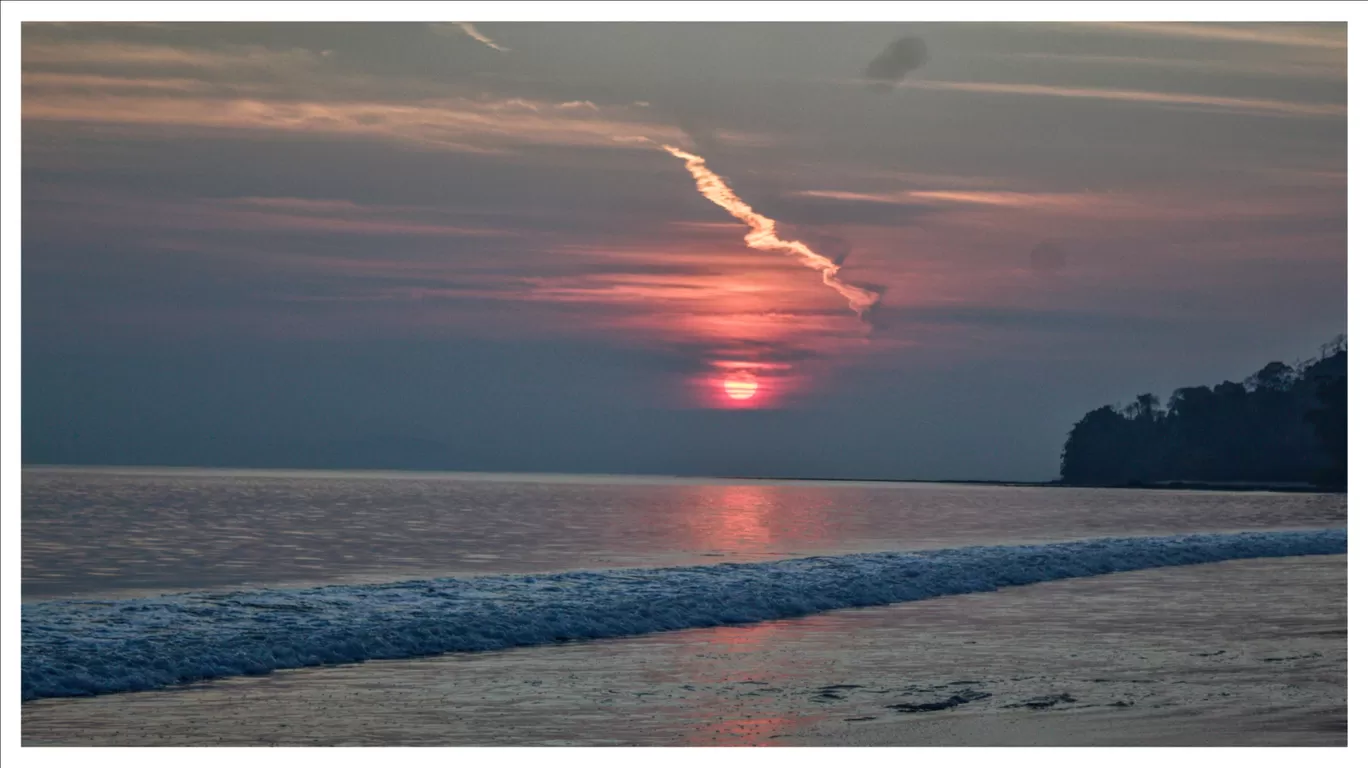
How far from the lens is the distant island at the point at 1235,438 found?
15175 cm

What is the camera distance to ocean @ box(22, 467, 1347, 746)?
12.3m

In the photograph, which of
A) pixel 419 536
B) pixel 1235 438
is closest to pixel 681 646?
pixel 419 536

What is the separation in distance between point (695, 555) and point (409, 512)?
108 ft

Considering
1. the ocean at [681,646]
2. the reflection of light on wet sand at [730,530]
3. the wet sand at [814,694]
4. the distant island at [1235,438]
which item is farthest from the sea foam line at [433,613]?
the distant island at [1235,438]

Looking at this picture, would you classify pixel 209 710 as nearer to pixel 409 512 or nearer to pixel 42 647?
pixel 42 647

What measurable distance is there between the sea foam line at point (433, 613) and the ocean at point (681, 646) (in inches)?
2.5

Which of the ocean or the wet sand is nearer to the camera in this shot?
the wet sand

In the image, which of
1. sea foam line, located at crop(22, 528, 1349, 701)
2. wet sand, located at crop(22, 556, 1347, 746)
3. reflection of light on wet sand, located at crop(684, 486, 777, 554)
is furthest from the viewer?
reflection of light on wet sand, located at crop(684, 486, 777, 554)

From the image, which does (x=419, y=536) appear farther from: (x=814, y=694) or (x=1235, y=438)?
(x=1235, y=438)

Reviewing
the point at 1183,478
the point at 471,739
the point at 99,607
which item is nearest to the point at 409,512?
the point at 99,607

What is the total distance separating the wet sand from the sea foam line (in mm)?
738

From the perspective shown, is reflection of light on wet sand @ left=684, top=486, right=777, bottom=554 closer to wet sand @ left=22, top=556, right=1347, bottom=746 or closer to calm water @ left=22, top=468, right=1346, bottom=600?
calm water @ left=22, top=468, right=1346, bottom=600

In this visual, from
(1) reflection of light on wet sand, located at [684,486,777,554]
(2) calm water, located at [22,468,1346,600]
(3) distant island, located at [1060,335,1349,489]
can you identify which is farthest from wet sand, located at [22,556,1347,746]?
(3) distant island, located at [1060,335,1349,489]

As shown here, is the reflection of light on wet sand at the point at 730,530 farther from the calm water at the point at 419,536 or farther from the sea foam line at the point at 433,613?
the sea foam line at the point at 433,613
